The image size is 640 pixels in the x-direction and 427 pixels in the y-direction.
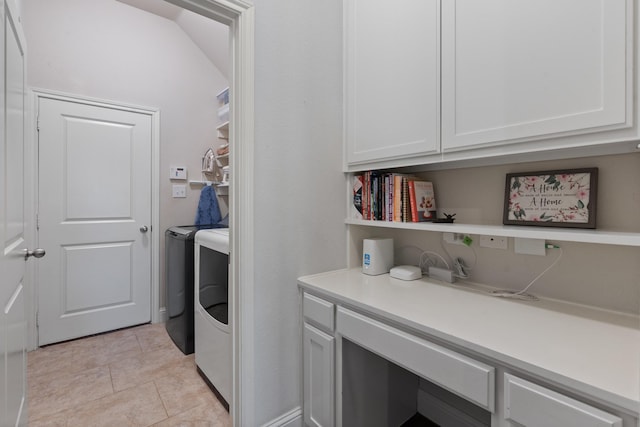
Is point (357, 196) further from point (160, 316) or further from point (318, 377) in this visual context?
point (160, 316)

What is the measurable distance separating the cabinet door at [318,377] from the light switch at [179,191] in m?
2.17

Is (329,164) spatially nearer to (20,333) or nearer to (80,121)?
(20,333)

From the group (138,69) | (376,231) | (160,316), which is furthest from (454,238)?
(138,69)

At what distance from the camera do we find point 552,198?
1171 mm

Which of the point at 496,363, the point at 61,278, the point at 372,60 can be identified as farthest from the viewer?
the point at 61,278

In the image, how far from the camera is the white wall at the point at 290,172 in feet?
4.52

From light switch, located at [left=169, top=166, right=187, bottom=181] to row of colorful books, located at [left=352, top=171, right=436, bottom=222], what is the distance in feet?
6.72

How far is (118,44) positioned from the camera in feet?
8.75

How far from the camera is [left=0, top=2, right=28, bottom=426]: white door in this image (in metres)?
0.95

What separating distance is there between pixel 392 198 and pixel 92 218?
2.57 meters

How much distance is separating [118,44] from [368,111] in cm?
254

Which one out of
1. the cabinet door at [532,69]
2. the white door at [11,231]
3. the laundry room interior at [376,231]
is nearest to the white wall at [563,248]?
the laundry room interior at [376,231]

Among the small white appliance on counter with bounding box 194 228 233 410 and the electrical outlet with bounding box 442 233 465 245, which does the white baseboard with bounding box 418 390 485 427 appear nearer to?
the electrical outlet with bounding box 442 233 465 245

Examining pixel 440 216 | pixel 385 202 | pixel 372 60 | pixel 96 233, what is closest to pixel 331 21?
pixel 372 60
